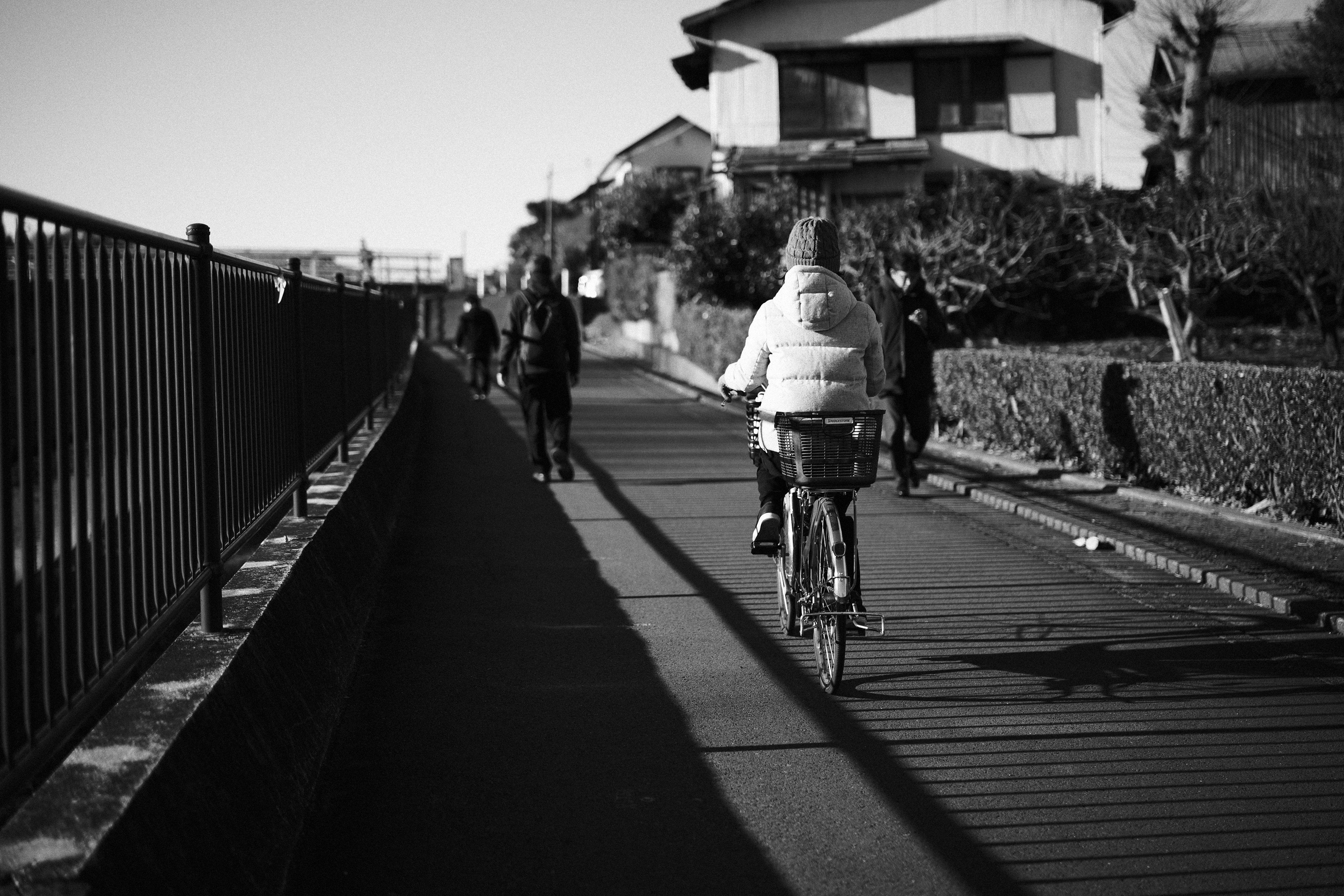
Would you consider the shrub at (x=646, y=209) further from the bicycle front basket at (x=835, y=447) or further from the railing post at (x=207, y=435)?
the railing post at (x=207, y=435)

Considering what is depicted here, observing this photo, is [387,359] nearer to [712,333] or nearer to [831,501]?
[712,333]

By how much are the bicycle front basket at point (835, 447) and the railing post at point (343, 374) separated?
5391mm

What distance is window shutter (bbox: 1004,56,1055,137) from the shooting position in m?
35.1

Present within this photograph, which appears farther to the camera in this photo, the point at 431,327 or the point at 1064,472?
the point at 431,327

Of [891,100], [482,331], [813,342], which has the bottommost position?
[813,342]

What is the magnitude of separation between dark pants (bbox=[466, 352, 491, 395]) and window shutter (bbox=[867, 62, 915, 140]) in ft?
43.4

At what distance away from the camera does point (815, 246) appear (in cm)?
661

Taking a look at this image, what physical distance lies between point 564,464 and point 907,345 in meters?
3.47

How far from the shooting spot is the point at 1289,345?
2661cm

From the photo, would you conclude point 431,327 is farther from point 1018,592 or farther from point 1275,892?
point 1275,892

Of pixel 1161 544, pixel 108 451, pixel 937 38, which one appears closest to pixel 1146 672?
pixel 1161 544

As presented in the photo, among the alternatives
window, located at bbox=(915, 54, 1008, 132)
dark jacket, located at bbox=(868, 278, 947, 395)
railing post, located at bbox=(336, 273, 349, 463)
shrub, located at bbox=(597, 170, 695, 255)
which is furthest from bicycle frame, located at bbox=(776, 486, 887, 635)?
shrub, located at bbox=(597, 170, 695, 255)

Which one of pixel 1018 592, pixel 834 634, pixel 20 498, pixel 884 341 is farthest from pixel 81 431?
pixel 884 341

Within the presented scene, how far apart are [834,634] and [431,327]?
191 feet
